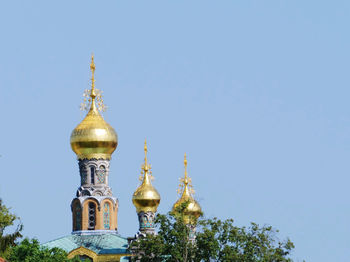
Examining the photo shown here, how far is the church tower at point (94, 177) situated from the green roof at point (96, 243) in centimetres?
53

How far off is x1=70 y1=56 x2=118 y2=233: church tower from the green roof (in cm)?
53

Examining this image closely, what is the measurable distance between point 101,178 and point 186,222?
16.4m

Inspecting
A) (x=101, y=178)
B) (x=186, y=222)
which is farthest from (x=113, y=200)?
(x=186, y=222)

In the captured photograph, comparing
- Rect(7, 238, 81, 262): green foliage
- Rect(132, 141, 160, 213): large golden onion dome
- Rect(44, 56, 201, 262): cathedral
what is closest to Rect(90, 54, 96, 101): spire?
Rect(44, 56, 201, 262): cathedral

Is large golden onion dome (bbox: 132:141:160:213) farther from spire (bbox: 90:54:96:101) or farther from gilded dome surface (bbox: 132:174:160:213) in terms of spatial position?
spire (bbox: 90:54:96:101)

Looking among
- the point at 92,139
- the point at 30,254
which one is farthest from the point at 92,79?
the point at 30,254

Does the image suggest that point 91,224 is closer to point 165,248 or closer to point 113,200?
point 113,200

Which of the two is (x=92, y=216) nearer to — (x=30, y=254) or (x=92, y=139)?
(x=92, y=139)

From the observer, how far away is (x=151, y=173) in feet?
255

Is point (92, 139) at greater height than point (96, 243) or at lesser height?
greater

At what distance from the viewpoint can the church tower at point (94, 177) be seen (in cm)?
7594

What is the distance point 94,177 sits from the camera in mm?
76562

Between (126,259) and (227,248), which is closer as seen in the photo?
(227,248)

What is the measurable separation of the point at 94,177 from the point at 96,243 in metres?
3.65
